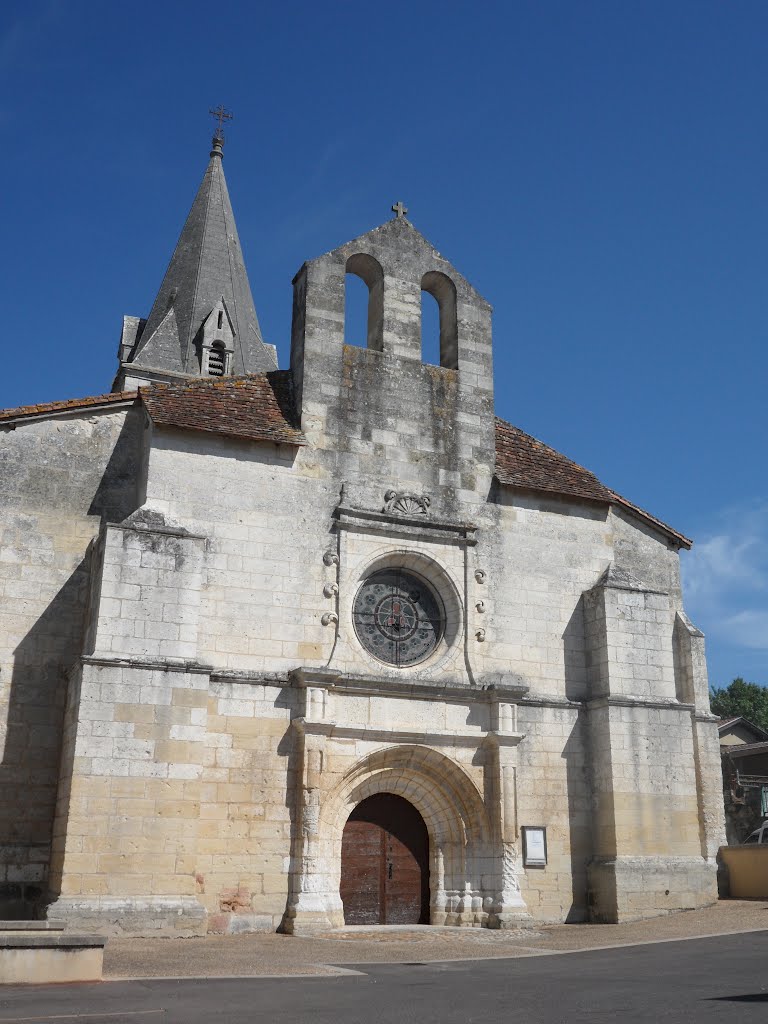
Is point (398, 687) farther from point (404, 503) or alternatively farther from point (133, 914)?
point (133, 914)

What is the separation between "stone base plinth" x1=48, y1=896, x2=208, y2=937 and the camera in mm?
11156

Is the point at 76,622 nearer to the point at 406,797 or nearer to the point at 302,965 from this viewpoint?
the point at 406,797

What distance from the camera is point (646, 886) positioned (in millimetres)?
14047

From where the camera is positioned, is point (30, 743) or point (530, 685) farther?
point (530, 685)

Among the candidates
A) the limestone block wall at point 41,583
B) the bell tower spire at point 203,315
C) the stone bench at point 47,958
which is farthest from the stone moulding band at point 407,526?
the bell tower spire at point 203,315

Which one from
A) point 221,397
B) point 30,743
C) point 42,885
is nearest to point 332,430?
point 221,397

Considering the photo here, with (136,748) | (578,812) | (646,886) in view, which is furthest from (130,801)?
(646,886)

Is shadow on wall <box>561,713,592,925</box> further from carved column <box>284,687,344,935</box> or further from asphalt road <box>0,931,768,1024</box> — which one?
asphalt road <box>0,931,768,1024</box>

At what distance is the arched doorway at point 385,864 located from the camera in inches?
535

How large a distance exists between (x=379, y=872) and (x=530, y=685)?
3.39 metres

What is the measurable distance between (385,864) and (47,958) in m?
6.71

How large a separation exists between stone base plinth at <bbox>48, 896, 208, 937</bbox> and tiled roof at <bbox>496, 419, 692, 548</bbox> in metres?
7.57

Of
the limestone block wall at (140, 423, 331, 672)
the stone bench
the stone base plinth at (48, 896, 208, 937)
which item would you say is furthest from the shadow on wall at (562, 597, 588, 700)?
the stone bench

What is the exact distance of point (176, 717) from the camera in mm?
12352
